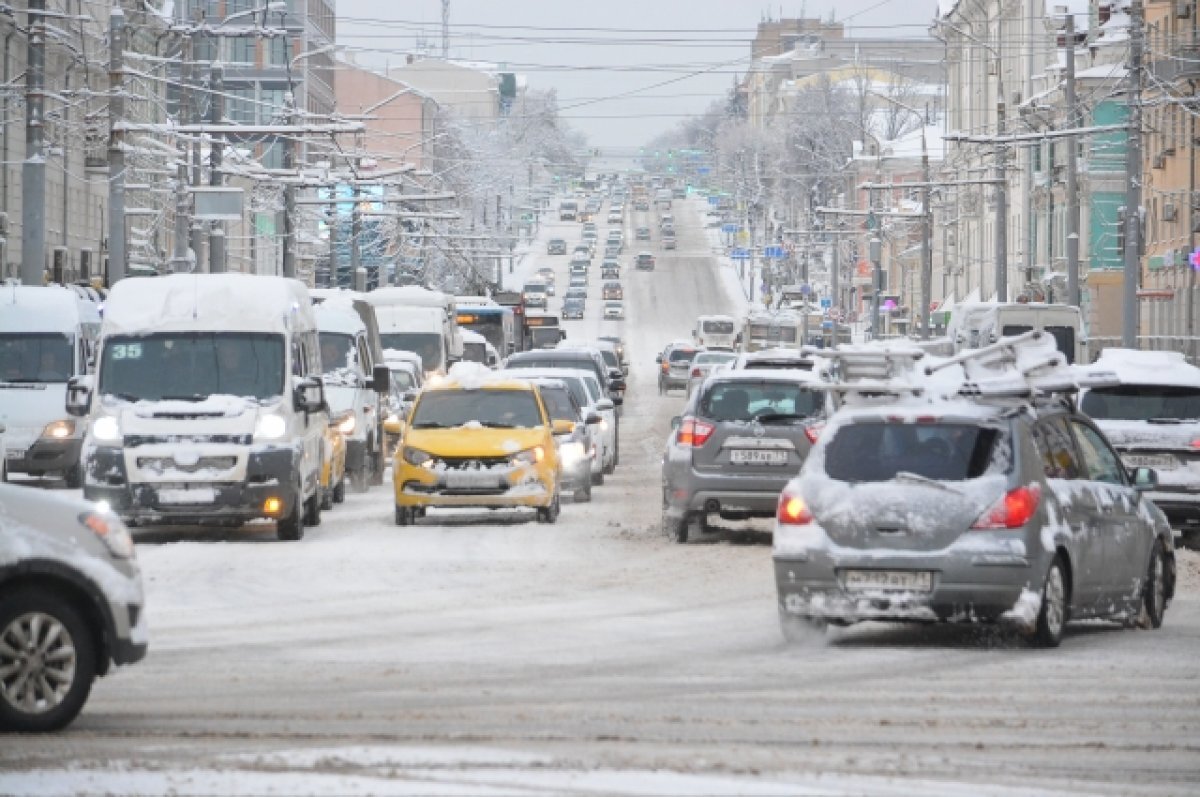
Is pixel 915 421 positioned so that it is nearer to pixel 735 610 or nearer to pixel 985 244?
pixel 735 610

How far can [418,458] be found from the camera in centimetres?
2698

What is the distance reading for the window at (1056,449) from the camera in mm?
15680

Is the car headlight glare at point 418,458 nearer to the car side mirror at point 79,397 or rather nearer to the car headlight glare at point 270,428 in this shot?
the car headlight glare at point 270,428

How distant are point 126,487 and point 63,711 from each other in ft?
44.6

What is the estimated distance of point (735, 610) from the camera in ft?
59.0

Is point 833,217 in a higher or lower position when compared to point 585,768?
higher

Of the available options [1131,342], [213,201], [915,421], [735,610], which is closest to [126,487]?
[735,610]

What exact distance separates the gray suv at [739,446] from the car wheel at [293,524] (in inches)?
132

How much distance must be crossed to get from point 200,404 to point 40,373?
10850mm

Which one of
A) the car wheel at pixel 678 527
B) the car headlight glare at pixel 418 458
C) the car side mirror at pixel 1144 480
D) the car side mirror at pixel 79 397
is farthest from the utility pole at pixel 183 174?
the car side mirror at pixel 1144 480

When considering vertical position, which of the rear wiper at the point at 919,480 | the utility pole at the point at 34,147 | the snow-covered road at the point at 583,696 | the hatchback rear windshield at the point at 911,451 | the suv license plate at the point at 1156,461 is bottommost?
the snow-covered road at the point at 583,696

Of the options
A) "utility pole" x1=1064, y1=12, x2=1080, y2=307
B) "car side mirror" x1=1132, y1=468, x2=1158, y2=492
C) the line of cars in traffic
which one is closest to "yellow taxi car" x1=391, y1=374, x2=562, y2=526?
the line of cars in traffic

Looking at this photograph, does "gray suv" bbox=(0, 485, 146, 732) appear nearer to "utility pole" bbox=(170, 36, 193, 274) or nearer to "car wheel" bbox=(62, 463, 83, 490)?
"car wheel" bbox=(62, 463, 83, 490)

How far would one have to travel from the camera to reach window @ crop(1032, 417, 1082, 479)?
15.7m
